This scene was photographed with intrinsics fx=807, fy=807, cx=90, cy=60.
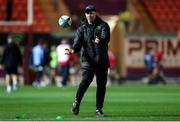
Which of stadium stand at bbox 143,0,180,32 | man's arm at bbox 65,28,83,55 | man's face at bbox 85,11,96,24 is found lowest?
stadium stand at bbox 143,0,180,32

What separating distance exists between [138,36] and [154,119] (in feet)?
89.2

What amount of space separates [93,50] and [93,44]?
0.39 ft

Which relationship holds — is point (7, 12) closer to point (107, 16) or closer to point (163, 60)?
point (107, 16)

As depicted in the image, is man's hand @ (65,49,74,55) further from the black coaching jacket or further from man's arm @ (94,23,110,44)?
man's arm @ (94,23,110,44)

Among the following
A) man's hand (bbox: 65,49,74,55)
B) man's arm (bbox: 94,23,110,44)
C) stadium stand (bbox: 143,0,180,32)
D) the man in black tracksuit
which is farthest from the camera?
stadium stand (bbox: 143,0,180,32)

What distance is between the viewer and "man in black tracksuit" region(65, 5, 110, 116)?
15.9m

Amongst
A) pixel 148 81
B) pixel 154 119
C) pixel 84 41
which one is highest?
pixel 84 41

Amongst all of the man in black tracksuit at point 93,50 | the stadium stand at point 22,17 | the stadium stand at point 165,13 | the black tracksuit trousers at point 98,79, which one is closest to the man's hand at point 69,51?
the man in black tracksuit at point 93,50

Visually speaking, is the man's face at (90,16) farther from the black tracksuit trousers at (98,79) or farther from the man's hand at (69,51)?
the black tracksuit trousers at (98,79)

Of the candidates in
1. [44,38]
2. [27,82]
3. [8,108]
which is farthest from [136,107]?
[44,38]

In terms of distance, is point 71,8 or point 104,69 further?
point 71,8

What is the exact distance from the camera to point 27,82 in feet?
124

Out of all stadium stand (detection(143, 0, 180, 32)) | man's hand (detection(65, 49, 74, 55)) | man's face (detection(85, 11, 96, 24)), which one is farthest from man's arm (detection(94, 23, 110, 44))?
stadium stand (detection(143, 0, 180, 32))

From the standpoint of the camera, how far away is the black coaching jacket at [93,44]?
52.1 ft
